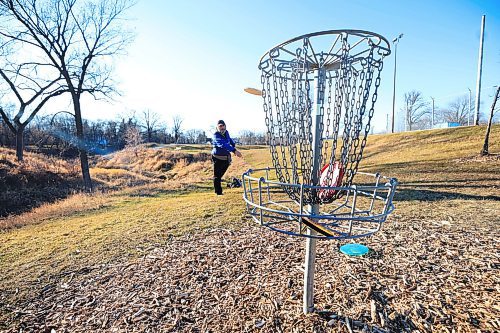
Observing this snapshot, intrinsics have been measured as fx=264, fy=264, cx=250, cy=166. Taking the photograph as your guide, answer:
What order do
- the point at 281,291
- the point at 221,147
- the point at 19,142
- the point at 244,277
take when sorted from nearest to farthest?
the point at 281,291 < the point at 244,277 < the point at 221,147 < the point at 19,142

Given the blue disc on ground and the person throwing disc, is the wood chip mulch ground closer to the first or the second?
the blue disc on ground

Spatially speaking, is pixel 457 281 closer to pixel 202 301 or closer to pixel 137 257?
pixel 202 301

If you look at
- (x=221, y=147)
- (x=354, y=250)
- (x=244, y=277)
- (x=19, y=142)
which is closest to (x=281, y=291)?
(x=244, y=277)

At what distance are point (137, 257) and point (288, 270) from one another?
215 cm

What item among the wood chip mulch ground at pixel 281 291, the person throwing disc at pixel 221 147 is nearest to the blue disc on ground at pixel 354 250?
the wood chip mulch ground at pixel 281 291

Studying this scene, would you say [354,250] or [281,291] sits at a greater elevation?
[354,250]

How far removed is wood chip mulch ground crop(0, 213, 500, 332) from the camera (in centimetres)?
227

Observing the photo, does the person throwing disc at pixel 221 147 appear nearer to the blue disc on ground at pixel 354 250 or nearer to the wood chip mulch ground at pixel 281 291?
the wood chip mulch ground at pixel 281 291

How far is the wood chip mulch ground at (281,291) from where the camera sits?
2.27 metres

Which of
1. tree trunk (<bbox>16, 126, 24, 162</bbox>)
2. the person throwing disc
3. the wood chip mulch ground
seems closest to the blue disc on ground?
the wood chip mulch ground

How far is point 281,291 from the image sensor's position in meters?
2.71

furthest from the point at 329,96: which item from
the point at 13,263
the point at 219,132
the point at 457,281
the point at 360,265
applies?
the point at 13,263

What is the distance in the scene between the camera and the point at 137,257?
3742 mm

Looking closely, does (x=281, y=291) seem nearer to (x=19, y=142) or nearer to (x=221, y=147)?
(x=221, y=147)
